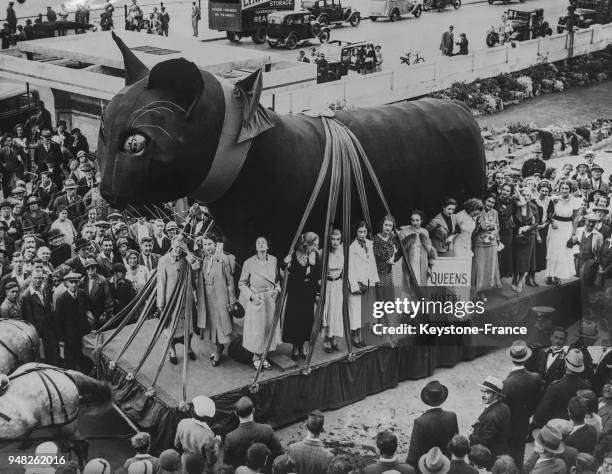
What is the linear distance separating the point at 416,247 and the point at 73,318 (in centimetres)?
345

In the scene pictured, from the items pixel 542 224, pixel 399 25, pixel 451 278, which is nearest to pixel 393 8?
pixel 399 25

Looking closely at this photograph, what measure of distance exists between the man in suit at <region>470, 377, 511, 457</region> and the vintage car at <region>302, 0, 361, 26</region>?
23.0 metres

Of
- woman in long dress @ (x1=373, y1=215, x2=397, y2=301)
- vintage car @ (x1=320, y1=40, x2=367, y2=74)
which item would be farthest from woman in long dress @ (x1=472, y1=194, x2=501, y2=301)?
vintage car @ (x1=320, y1=40, x2=367, y2=74)

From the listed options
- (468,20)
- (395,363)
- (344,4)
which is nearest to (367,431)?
(395,363)

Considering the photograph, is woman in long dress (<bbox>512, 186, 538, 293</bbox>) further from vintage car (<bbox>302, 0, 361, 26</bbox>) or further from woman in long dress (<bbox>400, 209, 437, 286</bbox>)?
vintage car (<bbox>302, 0, 361, 26</bbox>)

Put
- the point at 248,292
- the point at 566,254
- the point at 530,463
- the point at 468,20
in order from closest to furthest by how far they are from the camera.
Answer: the point at 530,463, the point at 248,292, the point at 566,254, the point at 468,20

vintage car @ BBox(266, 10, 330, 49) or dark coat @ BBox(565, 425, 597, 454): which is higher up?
vintage car @ BBox(266, 10, 330, 49)

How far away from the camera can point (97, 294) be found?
9.37 meters

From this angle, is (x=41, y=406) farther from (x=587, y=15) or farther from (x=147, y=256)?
(x=587, y=15)

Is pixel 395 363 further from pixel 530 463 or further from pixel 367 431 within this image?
pixel 530 463

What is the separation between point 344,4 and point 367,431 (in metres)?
24.8

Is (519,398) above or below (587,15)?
below

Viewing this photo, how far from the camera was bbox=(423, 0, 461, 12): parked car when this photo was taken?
30.8m

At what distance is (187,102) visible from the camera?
7.80 m
